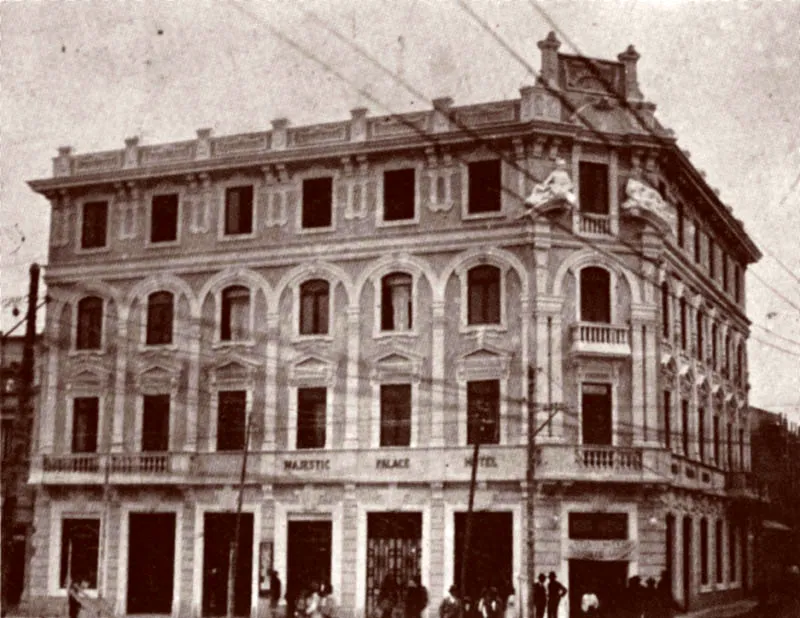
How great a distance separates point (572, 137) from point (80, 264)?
15175mm

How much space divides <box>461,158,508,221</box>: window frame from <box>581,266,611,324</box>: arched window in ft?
9.49

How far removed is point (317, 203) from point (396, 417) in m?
6.50

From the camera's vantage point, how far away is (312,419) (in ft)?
125

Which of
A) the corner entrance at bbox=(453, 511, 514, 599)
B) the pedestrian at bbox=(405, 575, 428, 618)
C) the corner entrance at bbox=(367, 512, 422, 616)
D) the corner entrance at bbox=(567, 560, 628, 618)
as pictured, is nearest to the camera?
the pedestrian at bbox=(405, 575, 428, 618)

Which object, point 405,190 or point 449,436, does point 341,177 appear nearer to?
point 405,190

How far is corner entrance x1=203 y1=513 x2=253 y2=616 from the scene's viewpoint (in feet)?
124

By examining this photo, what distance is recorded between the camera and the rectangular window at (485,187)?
1437 inches

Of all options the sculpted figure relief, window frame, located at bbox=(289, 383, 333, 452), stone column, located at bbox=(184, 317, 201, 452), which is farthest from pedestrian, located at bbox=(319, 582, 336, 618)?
the sculpted figure relief

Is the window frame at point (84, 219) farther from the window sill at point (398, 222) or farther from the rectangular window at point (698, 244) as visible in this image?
the rectangular window at point (698, 244)

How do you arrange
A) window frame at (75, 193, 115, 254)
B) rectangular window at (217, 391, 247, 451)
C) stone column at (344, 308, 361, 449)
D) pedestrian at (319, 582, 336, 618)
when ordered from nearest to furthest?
pedestrian at (319, 582, 336, 618)
stone column at (344, 308, 361, 449)
rectangular window at (217, 391, 247, 451)
window frame at (75, 193, 115, 254)

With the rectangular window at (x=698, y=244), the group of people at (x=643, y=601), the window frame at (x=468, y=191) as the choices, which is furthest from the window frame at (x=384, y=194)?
the group of people at (x=643, y=601)

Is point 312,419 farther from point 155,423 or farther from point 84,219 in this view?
point 84,219

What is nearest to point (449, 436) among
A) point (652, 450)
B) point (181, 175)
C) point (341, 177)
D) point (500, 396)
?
point (500, 396)

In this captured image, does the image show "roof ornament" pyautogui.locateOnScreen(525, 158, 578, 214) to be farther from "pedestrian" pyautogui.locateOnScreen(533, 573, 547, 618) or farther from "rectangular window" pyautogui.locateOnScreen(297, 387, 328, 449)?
"pedestrian" pyautogui.locateOnScreen(533, 573, 547, 618)
